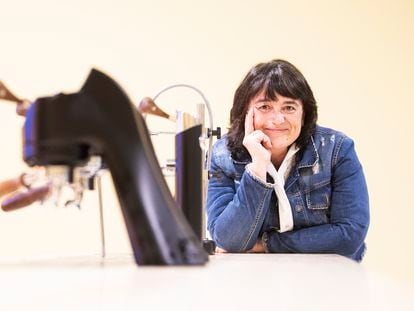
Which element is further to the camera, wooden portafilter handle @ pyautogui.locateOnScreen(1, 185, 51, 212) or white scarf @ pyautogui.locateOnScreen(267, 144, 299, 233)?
white scarf @ pyautogui.locateOnScreen(267, 144, 299, 233)

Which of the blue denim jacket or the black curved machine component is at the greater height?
the black curved machine component

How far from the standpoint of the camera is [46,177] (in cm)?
72

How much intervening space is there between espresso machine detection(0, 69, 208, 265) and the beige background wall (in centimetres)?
169

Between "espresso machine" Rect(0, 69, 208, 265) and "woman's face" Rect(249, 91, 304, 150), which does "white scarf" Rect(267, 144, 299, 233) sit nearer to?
"woman's face" Rect(249, 91, 304, 150)

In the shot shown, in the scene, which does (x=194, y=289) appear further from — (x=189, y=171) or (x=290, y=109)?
(x=290, y=109)

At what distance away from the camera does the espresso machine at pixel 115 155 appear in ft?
2.19

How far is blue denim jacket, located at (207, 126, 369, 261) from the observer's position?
1.41m

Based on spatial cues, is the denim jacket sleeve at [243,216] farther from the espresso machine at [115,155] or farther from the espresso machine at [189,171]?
the espresso machine at [115,155]

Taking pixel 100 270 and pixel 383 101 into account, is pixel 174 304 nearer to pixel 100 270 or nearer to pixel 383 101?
pixel 100 270

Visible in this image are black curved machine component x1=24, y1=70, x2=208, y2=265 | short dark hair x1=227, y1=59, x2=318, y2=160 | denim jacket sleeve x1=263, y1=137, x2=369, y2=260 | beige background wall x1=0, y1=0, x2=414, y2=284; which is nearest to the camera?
black curved machine component x1=24, y1=70, x2=208, y2=265

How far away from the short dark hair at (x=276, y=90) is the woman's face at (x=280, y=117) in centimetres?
2

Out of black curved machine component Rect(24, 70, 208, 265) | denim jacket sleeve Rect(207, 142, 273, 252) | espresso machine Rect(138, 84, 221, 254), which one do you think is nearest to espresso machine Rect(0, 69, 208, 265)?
black curved machine component Rect(24, 70, 208, 265)

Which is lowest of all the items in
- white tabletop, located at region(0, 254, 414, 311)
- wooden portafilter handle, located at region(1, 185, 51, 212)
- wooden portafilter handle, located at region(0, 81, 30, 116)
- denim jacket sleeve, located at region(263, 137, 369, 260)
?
denim jacket sleeve, located at region(263, 137, 369, 260)

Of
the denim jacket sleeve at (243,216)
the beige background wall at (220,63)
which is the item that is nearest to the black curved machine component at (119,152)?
the denim jacket sleeve at (243,216)
